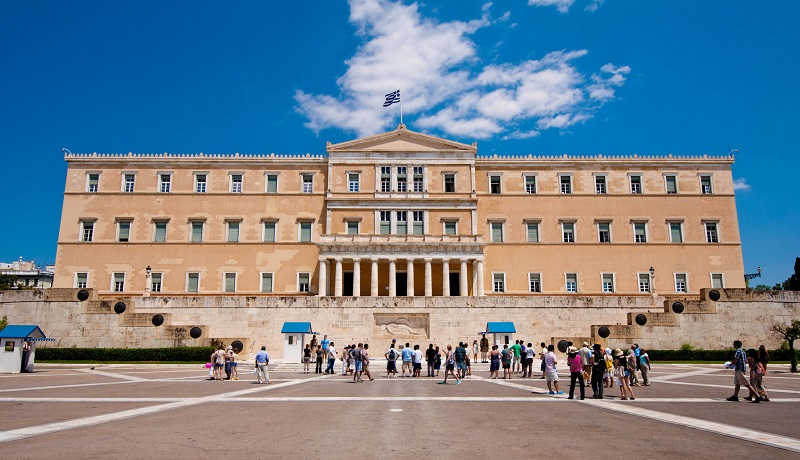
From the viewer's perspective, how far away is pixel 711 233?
187 ft

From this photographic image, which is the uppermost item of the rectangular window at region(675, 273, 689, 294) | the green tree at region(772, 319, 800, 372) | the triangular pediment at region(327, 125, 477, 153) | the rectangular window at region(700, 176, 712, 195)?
the triangular pediment at region(327, 125, 477, 153)

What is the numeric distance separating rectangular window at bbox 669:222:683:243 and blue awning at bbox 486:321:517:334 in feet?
89.7

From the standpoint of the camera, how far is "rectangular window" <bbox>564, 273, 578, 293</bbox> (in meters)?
55.4

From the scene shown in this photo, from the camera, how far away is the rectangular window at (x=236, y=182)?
5775 centimetres

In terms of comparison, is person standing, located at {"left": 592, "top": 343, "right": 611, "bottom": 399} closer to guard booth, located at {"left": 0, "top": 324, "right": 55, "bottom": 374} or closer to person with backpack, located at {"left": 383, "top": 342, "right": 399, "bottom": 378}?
person with backpack, located at {"left": 383, "top": 342, "right": 399, "bottom": 378}

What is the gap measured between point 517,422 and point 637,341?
96.0 ft

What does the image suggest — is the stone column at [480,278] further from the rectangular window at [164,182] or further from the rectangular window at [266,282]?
the rectangular window at [164,182]

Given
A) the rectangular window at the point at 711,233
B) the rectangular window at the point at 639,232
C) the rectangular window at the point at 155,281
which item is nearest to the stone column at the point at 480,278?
the rectangular window at the point at 639,232

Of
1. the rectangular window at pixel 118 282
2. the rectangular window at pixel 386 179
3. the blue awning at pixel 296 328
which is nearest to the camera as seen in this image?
the blue awning at pixel 296 328

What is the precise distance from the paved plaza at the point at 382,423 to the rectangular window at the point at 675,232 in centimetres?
3887

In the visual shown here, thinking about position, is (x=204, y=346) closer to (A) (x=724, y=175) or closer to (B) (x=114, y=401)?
(B) (x=114, y=401)

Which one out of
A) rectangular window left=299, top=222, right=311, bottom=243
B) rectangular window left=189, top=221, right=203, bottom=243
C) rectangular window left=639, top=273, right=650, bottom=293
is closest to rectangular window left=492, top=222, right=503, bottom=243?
rectangular window left=639, top=273, right=650, bottom=293

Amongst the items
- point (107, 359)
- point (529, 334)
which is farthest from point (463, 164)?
point (107, 359)

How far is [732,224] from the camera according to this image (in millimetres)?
57125
